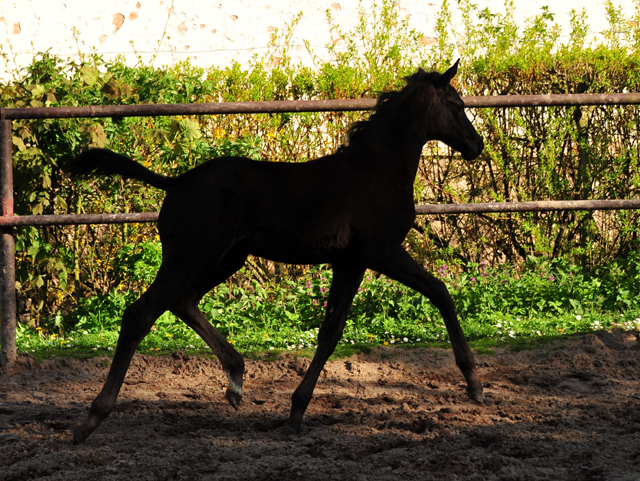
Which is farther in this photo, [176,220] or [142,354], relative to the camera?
[142,354]

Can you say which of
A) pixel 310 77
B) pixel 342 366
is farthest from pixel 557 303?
pixel 310 77

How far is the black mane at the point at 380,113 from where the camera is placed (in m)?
3.69

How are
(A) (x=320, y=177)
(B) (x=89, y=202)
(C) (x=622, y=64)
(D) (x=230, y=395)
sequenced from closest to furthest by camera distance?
1. (A) (x=320, y=177)
2. (D) (x=230, y=395)
3. (B) (x=89, y=202)
4. (C) (x=622, y=64)

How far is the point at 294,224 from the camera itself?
3.25m

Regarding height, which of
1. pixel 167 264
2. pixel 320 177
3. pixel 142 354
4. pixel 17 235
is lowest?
pixel 142 354

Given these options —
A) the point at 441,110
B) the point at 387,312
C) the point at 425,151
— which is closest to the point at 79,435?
the point at 441,110

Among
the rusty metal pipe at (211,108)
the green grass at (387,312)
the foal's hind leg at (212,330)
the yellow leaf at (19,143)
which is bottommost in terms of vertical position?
the green grass at (387,312)

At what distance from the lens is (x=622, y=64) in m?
6.72

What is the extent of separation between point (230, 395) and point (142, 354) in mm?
1200

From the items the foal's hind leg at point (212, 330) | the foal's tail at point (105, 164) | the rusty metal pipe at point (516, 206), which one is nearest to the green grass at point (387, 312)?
the rusty metal pipe at point (516, 206)

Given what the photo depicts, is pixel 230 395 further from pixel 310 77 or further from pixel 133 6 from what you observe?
pixel 133 6

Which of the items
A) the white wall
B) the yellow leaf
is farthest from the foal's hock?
the white wall

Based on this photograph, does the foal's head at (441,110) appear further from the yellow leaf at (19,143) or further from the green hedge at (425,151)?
the yellow leaf at (19,143)

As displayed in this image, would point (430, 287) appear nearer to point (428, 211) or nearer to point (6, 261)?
point (428, 211)
